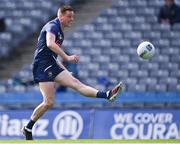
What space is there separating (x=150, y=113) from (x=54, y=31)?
13.8 feet

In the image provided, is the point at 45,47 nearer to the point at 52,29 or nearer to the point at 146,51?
the point at 52,29

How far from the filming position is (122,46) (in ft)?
70.4

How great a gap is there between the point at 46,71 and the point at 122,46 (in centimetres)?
838

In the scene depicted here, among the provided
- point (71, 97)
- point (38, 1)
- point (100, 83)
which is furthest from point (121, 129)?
point (38, 1)

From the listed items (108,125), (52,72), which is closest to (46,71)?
(52,72)

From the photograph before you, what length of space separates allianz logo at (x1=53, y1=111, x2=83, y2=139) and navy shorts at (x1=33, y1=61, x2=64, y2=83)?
11.5 ft

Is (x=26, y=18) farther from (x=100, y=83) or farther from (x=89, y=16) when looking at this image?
(x=100, y=83)

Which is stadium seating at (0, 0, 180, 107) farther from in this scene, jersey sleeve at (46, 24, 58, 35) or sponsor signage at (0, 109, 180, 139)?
jersey sleeve at (46, 24, 58, 35)

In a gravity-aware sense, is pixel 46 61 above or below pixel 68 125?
above

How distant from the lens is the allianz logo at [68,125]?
655 inches

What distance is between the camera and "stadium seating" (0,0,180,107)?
66.8 feet

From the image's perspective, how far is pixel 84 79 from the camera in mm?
20719

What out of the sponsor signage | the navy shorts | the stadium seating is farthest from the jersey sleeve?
the stadium seating

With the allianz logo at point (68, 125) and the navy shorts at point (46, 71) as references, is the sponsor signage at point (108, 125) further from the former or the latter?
the navy shorts at point (46, 71)
